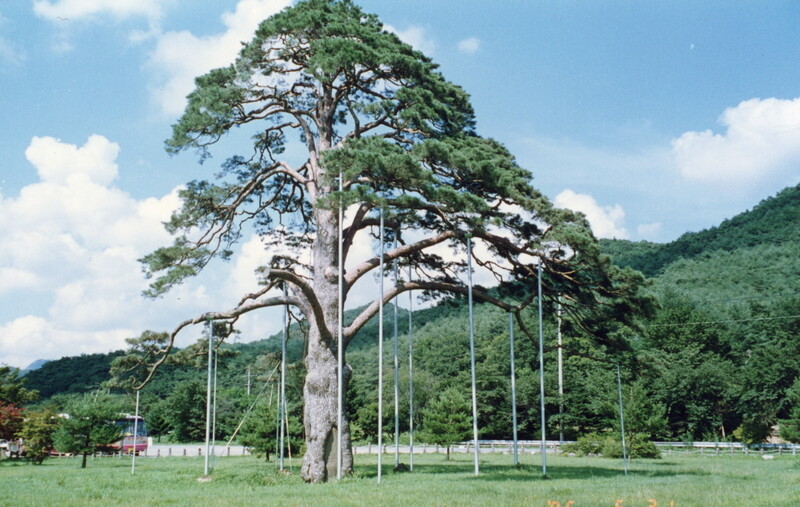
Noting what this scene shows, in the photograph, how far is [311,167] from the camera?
2217cm

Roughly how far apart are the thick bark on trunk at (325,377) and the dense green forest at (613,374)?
7140 mm

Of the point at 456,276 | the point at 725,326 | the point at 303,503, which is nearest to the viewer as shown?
the point at 303,503

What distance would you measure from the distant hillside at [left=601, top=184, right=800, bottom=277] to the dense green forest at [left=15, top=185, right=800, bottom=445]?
6.98ft

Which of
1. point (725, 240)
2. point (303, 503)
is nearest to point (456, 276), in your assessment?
point (303, 503)

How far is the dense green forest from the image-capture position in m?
43.4

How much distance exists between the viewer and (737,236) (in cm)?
8744

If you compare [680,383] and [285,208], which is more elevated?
[285,208]

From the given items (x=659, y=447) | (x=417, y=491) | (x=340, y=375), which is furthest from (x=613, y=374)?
(x=417, y=491)

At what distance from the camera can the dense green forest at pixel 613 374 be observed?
43375 millimetres

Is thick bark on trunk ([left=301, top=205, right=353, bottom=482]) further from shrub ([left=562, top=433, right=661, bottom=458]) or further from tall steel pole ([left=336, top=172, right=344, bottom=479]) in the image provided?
shrub ([left=562, top=433, right=661, bottom=458])

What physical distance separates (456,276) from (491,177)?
18.7 feet

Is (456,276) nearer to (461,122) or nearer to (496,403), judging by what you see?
(461,122)

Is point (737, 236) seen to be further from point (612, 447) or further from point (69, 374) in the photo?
point (69, 374)

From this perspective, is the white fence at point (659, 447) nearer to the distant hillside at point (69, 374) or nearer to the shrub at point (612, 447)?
the shrub at point (612, 447)
